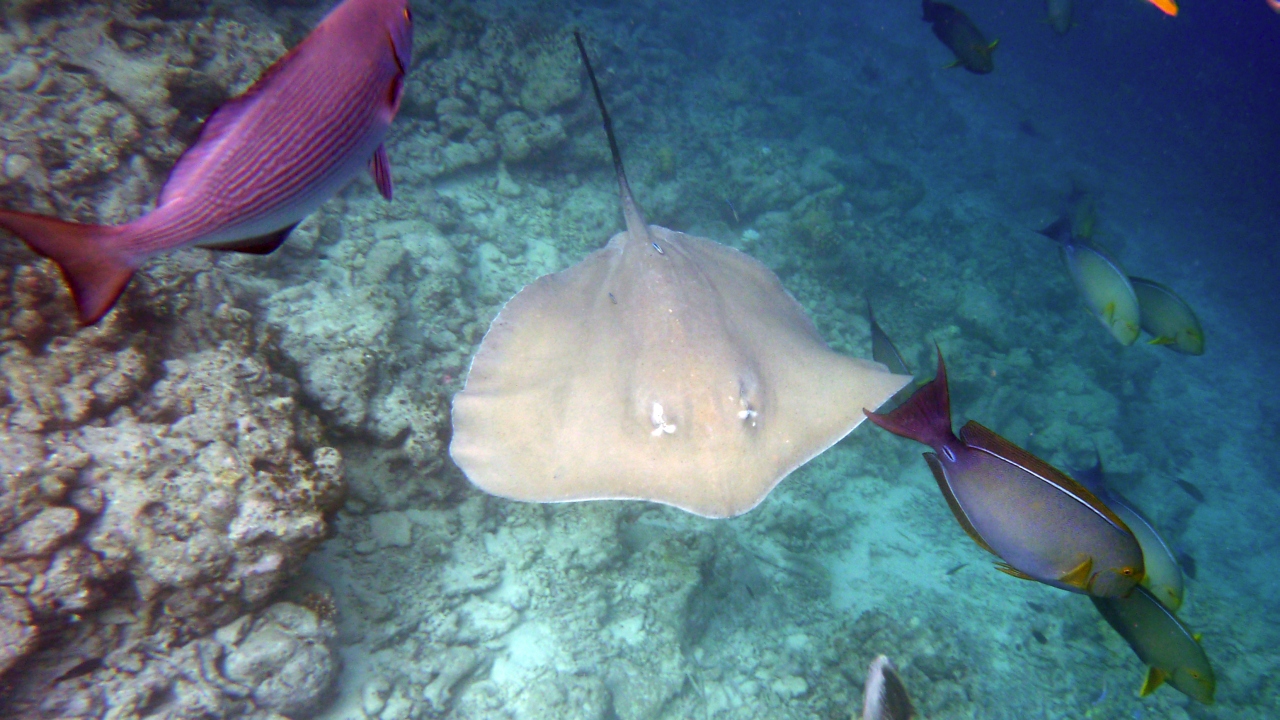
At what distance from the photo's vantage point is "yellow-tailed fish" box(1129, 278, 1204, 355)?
16.2 feet

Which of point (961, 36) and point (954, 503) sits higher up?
point (961, 36)

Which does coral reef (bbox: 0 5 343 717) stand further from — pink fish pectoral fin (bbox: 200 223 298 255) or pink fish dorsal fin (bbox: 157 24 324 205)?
pink fish dorsal fin (bbox: 157 24 324 205)

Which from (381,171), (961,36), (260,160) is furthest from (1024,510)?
(961,36)

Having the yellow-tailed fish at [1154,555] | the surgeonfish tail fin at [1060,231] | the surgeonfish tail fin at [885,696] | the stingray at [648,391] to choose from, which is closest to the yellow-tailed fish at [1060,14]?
the surgeonfish tail fin at [1060,231]

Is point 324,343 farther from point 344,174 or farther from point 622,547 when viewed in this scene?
point 622,547

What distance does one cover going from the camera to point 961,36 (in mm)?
6602

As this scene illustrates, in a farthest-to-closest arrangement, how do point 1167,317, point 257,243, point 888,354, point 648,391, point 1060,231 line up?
point 1167,317
point 1060,231
point 888,354
point 648,391
point 257,243

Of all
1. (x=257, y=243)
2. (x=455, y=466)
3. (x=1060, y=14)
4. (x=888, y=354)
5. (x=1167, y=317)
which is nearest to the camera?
(x=257, y=243)

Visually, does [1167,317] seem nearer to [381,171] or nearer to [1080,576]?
[1080,576]

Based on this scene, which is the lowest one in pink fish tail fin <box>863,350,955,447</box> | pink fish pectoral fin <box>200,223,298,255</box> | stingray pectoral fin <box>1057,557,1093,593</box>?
stingray pectoral fin <box>1057,557,1093,593</box>

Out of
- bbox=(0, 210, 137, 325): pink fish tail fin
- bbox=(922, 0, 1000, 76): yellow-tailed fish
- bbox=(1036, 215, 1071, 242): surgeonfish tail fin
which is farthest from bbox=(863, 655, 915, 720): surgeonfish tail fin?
bbox=(922, 0, 1000, 76): yellow-tailed fish

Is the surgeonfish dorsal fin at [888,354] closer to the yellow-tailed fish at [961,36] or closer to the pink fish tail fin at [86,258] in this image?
the yellow-tailed fish at [961,36]

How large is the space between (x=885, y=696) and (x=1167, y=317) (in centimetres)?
497

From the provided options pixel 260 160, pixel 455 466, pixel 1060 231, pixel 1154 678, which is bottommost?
pixel 1154 678
